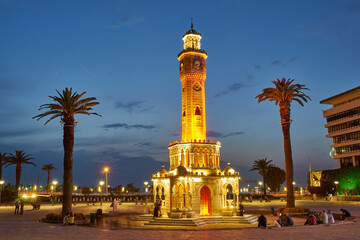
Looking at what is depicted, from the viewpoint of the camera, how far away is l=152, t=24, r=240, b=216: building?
1189 inches

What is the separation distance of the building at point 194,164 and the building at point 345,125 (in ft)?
206

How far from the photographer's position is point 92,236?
1895 centimetres

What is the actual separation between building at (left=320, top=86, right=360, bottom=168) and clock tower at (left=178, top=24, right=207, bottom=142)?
62.5 meters

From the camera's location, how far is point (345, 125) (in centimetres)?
8675

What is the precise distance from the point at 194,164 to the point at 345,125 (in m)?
68.9

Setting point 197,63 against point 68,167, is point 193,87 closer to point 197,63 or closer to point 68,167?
point 197,63

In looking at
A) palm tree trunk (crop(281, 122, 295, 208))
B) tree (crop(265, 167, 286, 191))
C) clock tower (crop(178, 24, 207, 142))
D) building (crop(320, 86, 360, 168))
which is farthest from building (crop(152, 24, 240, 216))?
tree (crop(265, 167, 286, 191))

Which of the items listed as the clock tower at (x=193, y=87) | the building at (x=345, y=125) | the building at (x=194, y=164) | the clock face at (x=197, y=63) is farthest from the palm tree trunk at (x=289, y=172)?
the building at (x=345, y=125)

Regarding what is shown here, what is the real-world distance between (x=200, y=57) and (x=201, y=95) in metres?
4.02

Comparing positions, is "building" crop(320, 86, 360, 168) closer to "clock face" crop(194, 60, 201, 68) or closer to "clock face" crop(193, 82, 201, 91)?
"clock face" crop(194, 60, 201, 68)

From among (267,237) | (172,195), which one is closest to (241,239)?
(267,237)

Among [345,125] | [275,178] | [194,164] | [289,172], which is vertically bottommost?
[289,172]

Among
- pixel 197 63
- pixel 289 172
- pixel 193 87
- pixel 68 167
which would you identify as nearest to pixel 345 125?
pixel 289 172

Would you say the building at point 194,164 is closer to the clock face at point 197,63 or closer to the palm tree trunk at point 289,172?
the clock face at point 197,63
